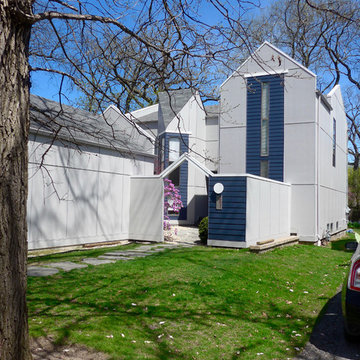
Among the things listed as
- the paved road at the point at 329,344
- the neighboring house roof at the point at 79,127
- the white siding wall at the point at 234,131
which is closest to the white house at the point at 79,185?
the neighboring house roof at the point at 79,127

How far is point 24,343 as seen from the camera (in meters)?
3.57

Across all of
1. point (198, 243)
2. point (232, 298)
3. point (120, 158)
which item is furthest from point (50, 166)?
point (232, 298)

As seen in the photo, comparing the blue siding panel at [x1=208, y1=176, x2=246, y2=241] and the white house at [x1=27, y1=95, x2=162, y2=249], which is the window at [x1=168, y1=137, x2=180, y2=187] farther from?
the blue siding panel at [x1=208, y1=176, x2=246, y2=241]

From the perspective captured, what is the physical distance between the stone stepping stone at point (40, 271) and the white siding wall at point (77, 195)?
248 centimetres

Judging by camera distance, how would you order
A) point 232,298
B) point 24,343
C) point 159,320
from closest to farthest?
point 24,343 < point 159,320 < point 232,298

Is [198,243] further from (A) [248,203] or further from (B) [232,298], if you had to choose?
(B) [232,298]

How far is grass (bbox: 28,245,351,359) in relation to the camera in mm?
4828

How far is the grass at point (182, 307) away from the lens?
15.8 feet

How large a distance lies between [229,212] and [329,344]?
7563 millimetres

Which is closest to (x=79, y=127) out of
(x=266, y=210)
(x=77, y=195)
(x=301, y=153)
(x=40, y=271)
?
(x=77, y=195)

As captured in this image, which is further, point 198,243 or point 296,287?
point 198,243

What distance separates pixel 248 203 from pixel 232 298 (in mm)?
5841

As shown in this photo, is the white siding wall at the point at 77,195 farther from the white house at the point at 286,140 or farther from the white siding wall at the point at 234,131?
the white house at the point at 286,140

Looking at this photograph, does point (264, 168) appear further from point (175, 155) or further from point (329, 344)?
point (329, 344)
